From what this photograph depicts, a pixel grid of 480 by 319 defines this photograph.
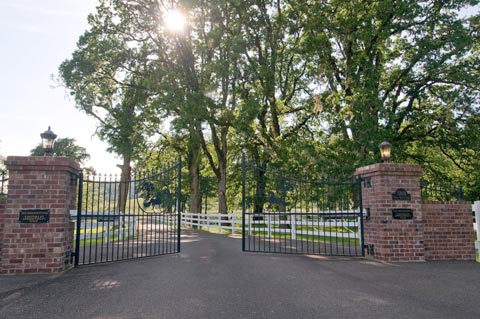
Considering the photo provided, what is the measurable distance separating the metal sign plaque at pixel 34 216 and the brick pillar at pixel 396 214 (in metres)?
7.01

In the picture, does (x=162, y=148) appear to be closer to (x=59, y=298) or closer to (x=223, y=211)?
(x=223, y=211)

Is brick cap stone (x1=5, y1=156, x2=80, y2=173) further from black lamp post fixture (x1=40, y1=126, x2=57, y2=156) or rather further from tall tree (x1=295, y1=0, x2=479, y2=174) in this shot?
tall tree (x1=295, y1=0, x2=479, y2=174)

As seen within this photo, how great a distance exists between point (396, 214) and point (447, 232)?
151cm

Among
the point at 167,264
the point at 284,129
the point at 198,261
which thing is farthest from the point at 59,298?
the point at 284,129

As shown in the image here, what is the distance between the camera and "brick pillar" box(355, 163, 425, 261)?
292 inches

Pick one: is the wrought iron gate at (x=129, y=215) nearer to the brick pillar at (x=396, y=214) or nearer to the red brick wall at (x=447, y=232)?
the brick pillar at (x=396, y=214)

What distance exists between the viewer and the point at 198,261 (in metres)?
7.60

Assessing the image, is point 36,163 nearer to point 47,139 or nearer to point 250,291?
point 47,139

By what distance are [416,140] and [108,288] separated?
53.8 feet

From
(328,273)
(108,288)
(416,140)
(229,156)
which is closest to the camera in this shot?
→ (108,288)

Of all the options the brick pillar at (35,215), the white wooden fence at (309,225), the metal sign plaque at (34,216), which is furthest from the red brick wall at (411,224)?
the metal sign plaque at (34,216)

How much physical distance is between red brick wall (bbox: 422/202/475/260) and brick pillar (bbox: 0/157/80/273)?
8.04m

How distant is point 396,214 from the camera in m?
7.46

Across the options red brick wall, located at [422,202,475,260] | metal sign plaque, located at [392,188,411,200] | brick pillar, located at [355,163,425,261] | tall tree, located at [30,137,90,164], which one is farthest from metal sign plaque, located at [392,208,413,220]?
tall tree, located at [30,137,90,164]
